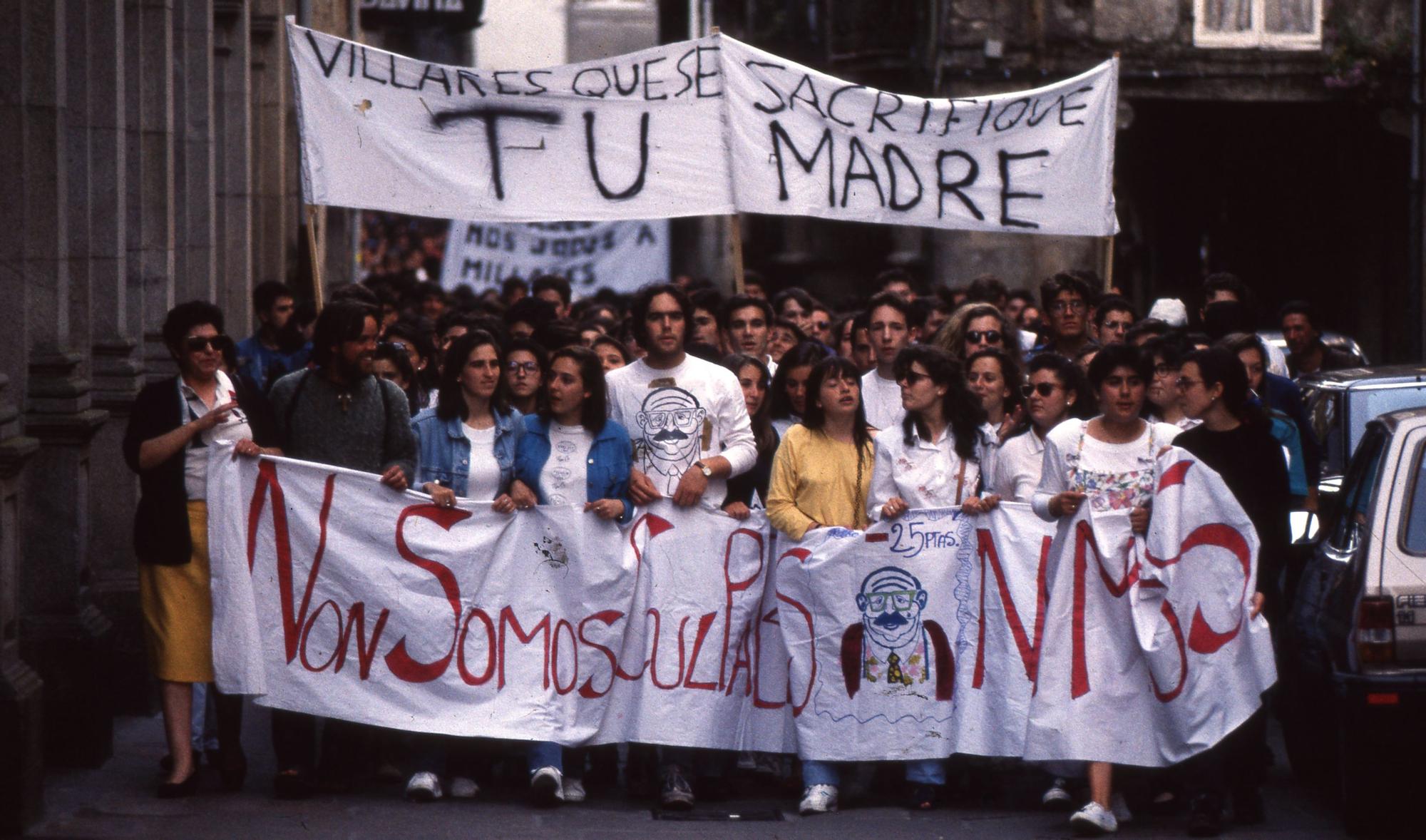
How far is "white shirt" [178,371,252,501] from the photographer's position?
8.88m

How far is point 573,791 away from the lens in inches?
351

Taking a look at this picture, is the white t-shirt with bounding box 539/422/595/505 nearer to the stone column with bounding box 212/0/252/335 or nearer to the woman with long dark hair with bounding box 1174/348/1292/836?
the woman with long dark hair with bounding box 1174/348/1292/836

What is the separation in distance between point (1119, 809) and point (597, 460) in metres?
2.54

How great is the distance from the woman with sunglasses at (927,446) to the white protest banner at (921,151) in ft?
8.74

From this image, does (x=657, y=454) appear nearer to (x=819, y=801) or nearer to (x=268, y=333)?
(x=819, y=801)

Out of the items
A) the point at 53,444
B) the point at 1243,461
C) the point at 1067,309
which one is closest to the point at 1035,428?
the point at 1243,461

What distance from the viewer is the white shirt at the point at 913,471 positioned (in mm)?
8891

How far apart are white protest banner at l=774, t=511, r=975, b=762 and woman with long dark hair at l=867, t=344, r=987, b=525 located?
0.10 m

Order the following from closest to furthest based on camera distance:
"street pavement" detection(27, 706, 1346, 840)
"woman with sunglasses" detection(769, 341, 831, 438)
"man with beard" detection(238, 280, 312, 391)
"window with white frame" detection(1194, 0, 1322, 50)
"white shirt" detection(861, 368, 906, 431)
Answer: "street pavement" detection(27, 706, 1346, 840)
"woman with sunglasses" detection(769, 341, 831, 438)
"white shirt" detection(861, 368, 906, 431)
"man with beard" detection(238, 280, 312, 391)
"window with white frame" detection(1194, 0, 1322, 50)

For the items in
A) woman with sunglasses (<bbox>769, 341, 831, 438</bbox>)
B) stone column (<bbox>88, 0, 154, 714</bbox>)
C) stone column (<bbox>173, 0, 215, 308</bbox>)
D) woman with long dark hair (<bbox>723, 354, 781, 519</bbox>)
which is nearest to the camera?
woman with long dark hair (<bbox>723, 354, 781, 519</bbox>)

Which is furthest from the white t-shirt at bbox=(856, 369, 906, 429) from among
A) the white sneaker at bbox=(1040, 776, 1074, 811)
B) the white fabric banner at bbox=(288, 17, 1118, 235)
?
the white sneaker at bbox=(1040, 776, 1074, 811)

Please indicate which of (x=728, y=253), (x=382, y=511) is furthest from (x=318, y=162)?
(x=728, y=253)

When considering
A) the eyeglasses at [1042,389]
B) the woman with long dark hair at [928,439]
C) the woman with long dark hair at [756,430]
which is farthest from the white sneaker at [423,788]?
the eyeglasses at [1042,389]

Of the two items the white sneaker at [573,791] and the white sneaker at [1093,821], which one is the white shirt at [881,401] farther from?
the white sneaker at [1093,821]
